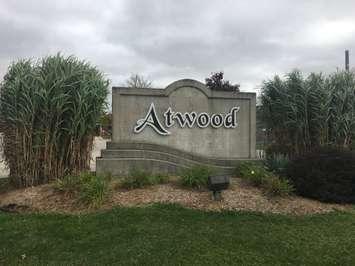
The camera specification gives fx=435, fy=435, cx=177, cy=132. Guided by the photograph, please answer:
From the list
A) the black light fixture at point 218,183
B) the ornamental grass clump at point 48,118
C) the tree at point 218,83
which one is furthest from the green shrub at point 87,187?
the tree at point 218,83

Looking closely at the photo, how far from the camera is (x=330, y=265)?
546cm

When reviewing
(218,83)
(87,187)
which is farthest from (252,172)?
(218,83)

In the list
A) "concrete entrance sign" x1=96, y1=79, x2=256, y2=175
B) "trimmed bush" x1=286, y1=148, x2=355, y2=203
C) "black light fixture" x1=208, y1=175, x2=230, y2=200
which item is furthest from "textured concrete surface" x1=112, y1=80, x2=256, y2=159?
"black light fixture" x1=208, y1=175, x2=230, y2=200

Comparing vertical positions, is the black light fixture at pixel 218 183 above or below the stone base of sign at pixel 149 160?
below

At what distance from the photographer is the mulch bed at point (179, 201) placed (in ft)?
26.0

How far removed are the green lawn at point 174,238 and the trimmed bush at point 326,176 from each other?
863 millimetres

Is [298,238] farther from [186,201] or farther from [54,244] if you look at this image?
[54,244]

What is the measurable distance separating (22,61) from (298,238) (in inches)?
286

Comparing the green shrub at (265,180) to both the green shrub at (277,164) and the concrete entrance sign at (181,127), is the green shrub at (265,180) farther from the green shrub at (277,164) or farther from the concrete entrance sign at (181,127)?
the concrete entrance sign at (181,127)

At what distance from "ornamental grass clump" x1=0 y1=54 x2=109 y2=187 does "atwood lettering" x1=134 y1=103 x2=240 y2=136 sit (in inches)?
62.7

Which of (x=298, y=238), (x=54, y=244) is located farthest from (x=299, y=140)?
(x=54, y=244)

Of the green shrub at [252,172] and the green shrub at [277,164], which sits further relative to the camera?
the green shrub at [277,164]

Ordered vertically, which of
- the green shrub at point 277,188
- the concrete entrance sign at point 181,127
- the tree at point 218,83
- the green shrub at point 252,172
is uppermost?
the tree at point 218,83

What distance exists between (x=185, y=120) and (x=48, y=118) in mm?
3625
